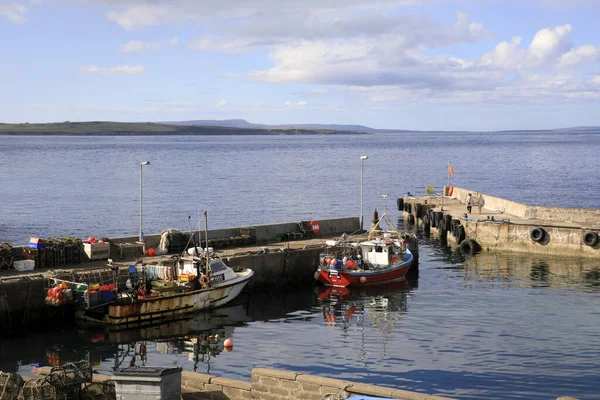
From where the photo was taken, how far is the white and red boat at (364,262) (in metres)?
41.9

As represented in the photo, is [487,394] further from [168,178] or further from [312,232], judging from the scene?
[168,178]

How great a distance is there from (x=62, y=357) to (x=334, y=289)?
657 inches

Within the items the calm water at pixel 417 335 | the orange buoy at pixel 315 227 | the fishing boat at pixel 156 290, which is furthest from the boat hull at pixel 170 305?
the orange buoy at pixel 315 227

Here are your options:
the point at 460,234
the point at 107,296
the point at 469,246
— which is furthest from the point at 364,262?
the point at 107,296

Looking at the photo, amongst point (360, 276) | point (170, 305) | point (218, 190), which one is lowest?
point (170, 305)

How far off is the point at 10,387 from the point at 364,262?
90.2ft

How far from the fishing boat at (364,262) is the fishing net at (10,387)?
24.8 m

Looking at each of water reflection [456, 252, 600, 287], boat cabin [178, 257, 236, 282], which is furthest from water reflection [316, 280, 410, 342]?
water reflection [456, 252, 600, 287]

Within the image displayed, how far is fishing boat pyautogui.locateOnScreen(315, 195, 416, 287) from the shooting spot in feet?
137

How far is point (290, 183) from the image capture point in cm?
11756

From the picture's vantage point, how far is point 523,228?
51.8 metres

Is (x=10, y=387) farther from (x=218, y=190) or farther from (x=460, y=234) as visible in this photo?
(x=218, y=190)

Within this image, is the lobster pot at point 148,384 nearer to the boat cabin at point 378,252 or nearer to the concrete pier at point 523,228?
the boat cabin at point 378,252

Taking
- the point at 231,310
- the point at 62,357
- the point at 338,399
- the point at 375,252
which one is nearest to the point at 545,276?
the point at 375,252
